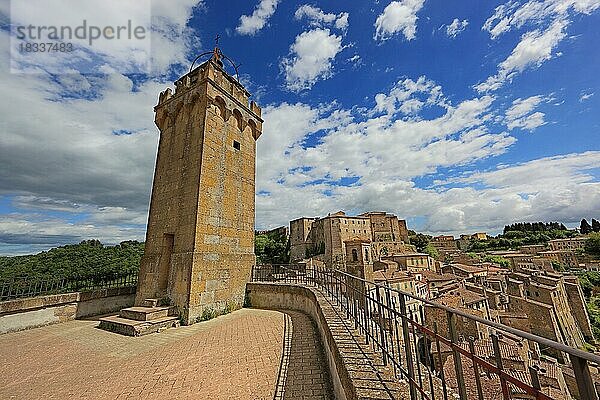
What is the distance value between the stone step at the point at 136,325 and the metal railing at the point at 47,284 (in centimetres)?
294

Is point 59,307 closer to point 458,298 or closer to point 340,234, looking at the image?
point 458,298

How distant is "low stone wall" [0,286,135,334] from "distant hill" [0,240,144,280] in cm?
653

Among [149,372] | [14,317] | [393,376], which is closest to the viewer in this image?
[393,376]

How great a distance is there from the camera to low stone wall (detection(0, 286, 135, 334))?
310 inches

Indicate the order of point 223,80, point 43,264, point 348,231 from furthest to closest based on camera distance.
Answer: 1. point 348,231
2. point 43,264
3. point 223,80

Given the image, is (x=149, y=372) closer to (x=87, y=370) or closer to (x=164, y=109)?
(x=87, y=370)

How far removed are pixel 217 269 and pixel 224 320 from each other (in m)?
1.80

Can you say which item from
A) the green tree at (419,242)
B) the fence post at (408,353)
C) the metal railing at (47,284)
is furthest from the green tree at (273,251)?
the fence post at (408,353)

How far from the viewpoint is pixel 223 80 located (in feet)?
37.7

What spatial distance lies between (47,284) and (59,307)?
1.08m

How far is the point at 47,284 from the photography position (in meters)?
9.37

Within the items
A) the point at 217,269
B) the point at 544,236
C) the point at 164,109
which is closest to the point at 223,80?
the point at 164,109

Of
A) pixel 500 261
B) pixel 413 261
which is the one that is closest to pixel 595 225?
pixel 500 261

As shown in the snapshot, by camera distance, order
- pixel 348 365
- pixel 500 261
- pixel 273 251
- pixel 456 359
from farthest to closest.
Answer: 1. pixel 500 261
2. pixel 273 251
3. pixel 348 365
4. pixel 456 359
